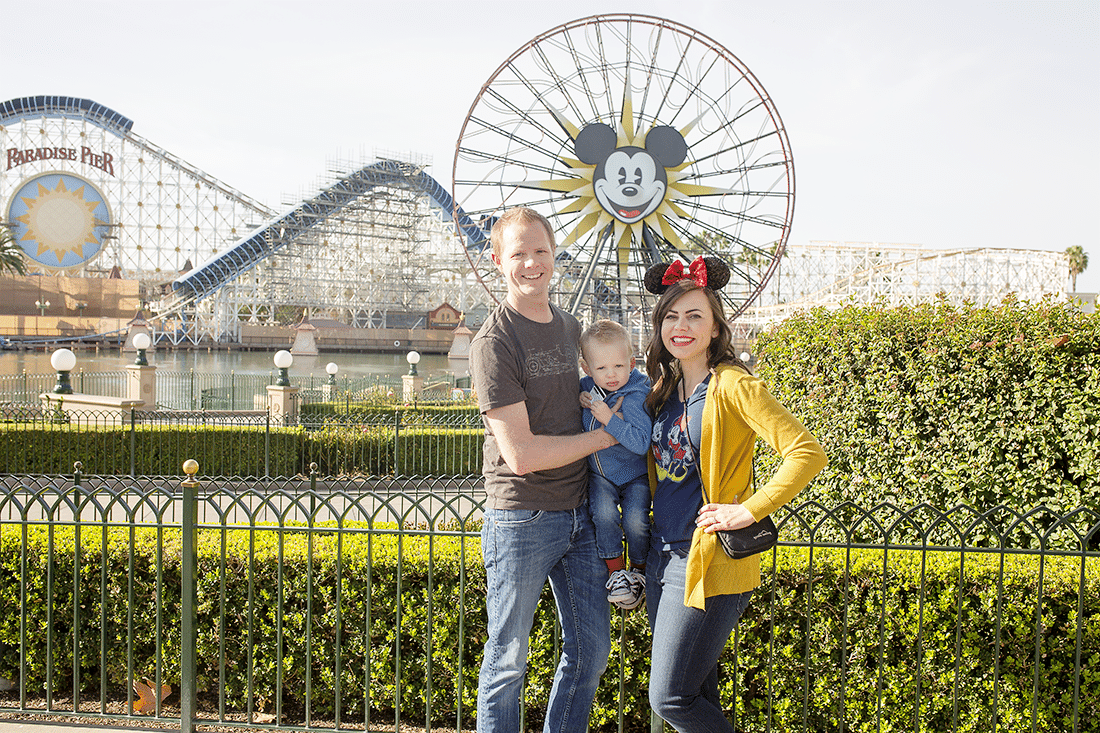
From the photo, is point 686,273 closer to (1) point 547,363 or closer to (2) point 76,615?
(1) point 547,363

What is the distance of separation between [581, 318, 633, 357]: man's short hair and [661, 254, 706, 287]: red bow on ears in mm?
211

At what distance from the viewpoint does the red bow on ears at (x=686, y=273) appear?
7.63ft

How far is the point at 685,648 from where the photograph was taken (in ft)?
7.23

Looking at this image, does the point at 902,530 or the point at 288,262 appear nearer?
the point at 902,530

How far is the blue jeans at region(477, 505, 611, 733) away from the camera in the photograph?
2311mm

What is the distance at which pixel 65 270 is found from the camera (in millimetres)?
53312

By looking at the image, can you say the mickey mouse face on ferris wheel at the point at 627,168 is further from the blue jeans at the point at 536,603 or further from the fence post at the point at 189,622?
the blue jeans at the point at 536,603

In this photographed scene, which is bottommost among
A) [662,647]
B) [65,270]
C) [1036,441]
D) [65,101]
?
[662,647]

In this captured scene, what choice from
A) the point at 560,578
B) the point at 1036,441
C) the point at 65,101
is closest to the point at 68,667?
the point at 560,578

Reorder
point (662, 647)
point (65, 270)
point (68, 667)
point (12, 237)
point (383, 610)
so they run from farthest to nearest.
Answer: point (65, 270), point (12, 237), point (68, 667), point (383, 610), point (662, 647)

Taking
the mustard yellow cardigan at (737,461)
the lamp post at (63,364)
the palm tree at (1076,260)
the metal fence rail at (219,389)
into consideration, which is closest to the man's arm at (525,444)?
the mustard yellow cardigan at (737,461)

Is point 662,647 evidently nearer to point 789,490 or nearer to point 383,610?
point 789,490

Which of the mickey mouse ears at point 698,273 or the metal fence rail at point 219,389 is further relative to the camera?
the metal fence rail at point 219,389

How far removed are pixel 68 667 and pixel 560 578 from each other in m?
2.75
